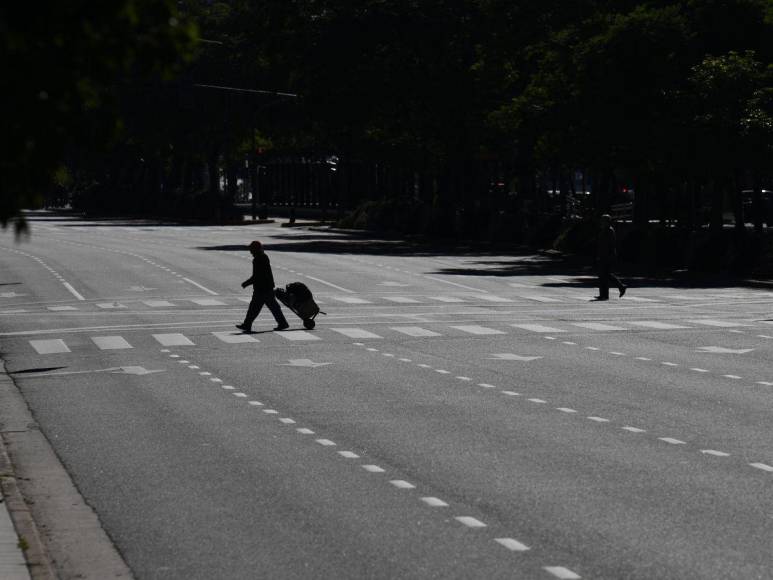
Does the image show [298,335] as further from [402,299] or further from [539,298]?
[539,298]

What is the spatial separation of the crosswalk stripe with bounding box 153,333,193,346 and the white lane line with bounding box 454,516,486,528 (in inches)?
614

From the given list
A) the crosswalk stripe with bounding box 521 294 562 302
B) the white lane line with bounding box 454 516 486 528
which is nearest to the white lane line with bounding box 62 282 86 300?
the crosswalk stripe with bounding box 521 294 562 302

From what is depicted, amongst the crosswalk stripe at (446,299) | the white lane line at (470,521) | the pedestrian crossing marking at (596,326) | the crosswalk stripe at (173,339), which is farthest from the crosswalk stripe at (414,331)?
the white lane line at (470,521)

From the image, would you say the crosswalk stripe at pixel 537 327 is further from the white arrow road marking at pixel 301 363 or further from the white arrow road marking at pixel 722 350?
the white arrow road marking at pixel 301 363

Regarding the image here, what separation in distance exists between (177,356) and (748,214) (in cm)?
5986

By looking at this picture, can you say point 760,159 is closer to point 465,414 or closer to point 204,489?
point 465,414

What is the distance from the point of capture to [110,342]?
26.9 metres

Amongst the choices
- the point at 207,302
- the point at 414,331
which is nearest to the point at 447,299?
the point at 207,302

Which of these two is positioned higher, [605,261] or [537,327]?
[605,261]

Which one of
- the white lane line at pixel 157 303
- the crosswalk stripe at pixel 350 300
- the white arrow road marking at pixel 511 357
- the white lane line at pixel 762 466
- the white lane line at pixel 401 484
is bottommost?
the white lane line at pixel 157 303

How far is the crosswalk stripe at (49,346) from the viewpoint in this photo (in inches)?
1006

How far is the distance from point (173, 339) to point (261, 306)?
2.24 metres

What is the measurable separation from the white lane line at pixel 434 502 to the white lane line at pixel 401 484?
565mm

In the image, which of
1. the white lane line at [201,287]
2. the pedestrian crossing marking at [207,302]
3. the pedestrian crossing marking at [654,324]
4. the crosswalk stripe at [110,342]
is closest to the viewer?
the crosswalk stripe at [110,342]
